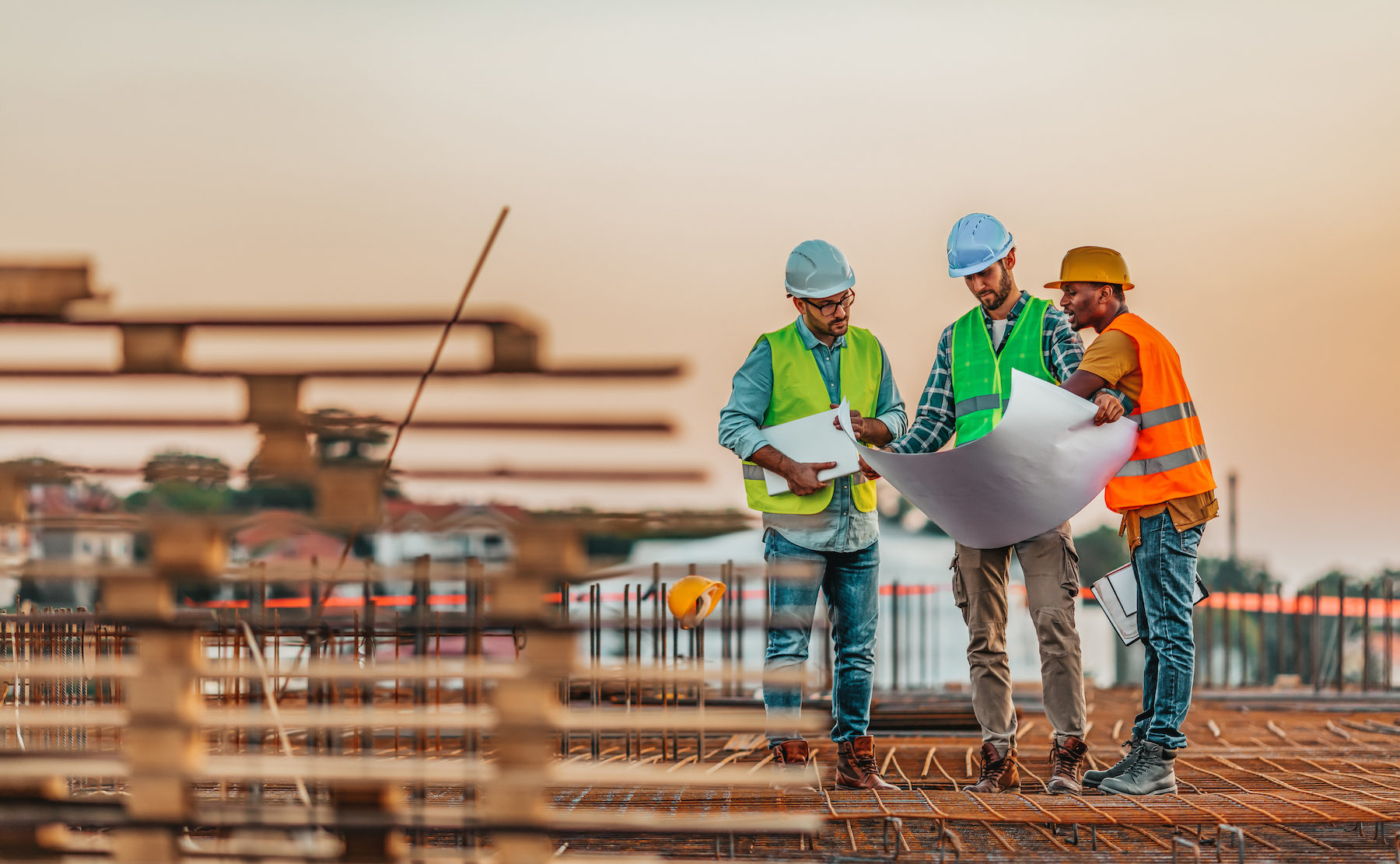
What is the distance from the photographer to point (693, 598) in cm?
628

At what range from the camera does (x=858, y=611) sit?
567 cm

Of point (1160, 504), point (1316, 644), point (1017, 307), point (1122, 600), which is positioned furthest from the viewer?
point (1316, 644)

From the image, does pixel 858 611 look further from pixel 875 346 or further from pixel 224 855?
pixel 224 855

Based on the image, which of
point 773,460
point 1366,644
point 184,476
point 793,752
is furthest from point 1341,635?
point 184,476

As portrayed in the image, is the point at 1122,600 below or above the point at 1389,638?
above

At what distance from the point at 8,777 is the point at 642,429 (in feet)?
6.99

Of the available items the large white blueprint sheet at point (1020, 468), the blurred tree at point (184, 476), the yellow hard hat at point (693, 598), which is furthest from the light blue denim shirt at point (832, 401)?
the blurred tree at point (184, 476)

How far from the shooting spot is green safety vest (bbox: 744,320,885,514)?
5.67 meters

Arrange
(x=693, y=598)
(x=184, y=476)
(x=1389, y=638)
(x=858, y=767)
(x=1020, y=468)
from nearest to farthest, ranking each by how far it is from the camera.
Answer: (x=184, y=476) < (x=1020, y=468) < (x=858, y=767) < (x=693, y=598) < (x=1389, y=638)

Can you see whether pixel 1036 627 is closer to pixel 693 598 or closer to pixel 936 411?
pixel 936 411

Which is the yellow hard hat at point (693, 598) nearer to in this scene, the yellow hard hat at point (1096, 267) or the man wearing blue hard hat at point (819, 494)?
the man wearing blue hard hat at point (819, 494)

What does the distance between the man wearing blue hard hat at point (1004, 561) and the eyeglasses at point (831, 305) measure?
1.42 feet

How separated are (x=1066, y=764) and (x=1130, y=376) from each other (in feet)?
5.02

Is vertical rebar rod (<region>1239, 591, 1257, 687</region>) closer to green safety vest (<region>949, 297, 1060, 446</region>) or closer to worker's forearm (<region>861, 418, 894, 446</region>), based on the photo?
green safety vest (<region>949, 297, 1060, 446</region>)
